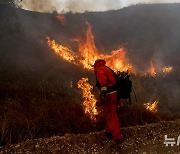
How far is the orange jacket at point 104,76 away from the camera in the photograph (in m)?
5.80

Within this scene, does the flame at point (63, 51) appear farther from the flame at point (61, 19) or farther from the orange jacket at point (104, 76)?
the orange jacket at point (104, 76)

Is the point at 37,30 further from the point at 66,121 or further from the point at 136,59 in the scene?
the point at 66,121

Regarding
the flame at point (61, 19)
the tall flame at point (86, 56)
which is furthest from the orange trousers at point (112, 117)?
the flame at point (61, 19)

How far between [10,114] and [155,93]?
985cm

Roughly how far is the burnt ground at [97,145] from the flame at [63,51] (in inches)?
539

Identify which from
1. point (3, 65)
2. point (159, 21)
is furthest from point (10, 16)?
point (159, 21)

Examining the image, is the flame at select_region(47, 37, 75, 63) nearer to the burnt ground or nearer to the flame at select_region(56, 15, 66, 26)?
the flame at select_region(56, 15, 66, 26)

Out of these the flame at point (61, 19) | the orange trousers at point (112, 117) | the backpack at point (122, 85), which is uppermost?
the flame at point (61, 19)

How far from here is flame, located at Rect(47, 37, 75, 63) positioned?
20278 millimetres

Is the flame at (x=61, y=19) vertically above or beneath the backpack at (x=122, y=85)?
above

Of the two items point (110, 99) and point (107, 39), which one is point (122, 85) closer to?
point (110, 99)

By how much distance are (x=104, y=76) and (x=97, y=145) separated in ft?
4.95

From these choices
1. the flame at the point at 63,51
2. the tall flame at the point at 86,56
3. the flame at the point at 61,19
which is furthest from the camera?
the flame at the point at 61,19

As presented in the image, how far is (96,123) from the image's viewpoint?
7781 millimetres
